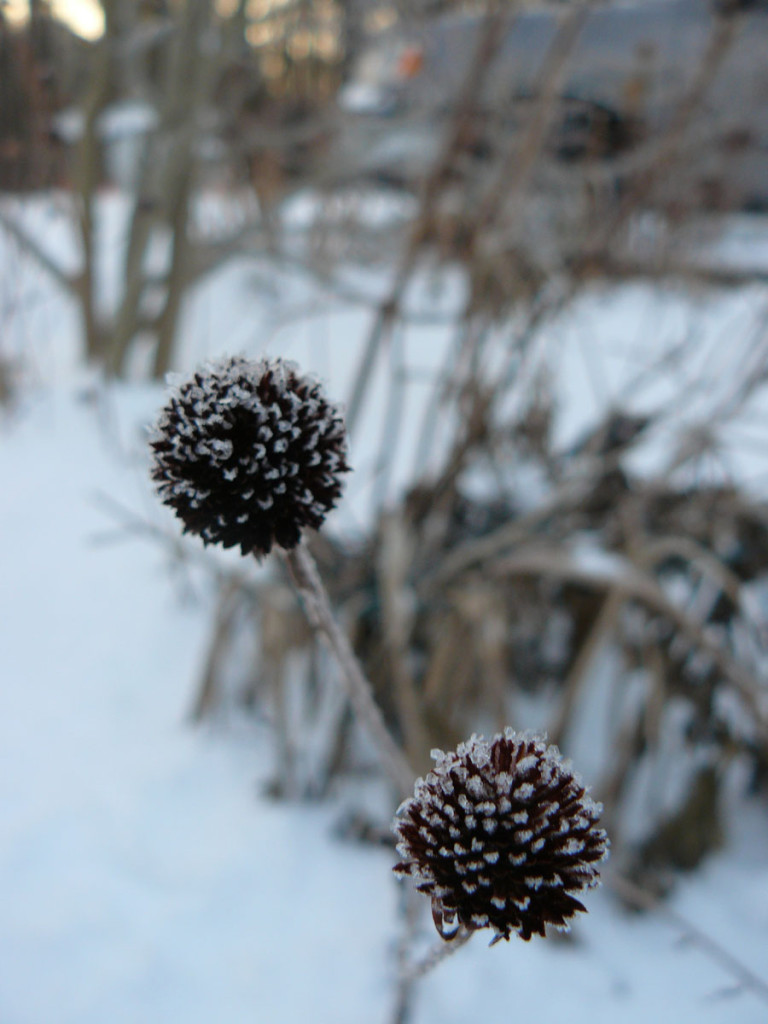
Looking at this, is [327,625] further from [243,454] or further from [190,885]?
[190,885]

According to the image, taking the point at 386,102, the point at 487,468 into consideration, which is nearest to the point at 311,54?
the point at 386,102

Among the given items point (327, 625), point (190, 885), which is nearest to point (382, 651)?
point (190, 885)

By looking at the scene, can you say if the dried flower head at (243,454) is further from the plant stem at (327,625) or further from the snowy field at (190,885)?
the snowy field at (190,885)

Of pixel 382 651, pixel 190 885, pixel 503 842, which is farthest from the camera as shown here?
pixel 382 651

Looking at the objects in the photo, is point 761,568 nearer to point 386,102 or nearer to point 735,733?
point 735,733

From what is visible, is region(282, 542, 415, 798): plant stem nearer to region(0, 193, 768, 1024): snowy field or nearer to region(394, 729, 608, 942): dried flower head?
region(394, 729, 608, 942): dried flower head

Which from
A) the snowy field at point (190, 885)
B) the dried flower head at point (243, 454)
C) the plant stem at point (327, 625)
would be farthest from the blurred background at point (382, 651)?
the dried flower head at point (243, 454)
